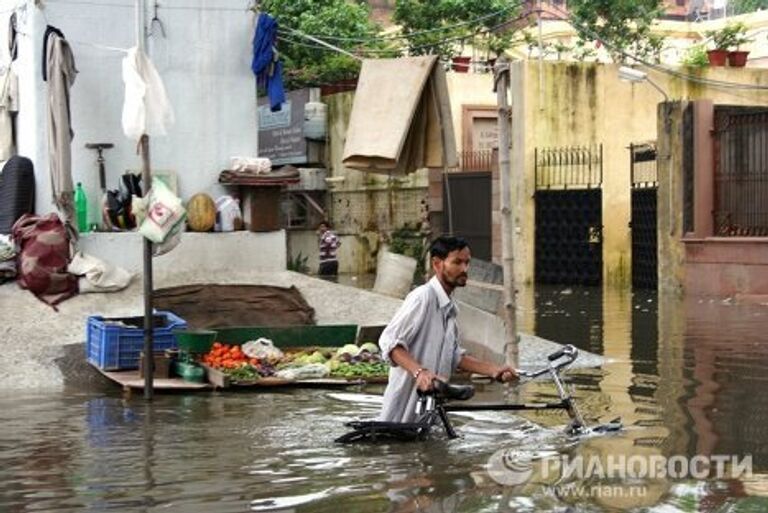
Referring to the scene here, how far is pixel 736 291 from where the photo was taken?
20.6 m

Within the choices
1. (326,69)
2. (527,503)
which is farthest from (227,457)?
(326,69)


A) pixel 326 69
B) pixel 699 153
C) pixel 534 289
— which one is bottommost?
pixel 534 289

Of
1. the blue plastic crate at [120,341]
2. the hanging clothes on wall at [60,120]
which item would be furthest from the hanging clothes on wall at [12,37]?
the blue plastic crate at [120,341]

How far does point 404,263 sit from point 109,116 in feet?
13.5

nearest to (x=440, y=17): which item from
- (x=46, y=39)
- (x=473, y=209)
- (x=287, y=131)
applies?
(x=287, y=131)

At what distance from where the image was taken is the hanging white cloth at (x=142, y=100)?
39.5 feet

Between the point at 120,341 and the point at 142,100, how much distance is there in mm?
2397

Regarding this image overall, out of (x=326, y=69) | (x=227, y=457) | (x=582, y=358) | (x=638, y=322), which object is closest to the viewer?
(x=227, y=457)

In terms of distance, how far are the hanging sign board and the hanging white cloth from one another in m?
19.5

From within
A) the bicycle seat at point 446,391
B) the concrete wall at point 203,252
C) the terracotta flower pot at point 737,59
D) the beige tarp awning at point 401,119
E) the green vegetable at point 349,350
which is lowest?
the green vegetable at point 349,350

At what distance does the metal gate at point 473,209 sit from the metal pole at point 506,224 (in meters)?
16.2

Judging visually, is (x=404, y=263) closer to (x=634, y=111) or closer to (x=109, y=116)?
(x=109, y=116)

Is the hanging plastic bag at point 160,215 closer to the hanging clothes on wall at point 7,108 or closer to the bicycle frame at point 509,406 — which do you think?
the bicycle frame at point 509,406

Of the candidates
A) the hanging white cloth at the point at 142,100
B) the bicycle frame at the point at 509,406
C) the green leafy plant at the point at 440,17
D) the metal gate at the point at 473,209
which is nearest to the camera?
the bicycle frame at the point at 509,406
